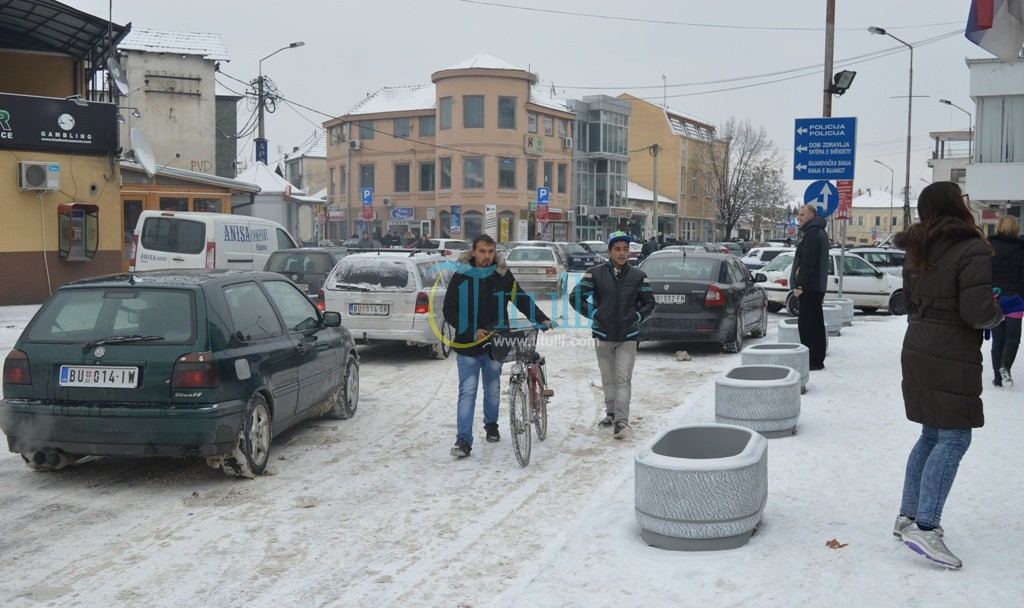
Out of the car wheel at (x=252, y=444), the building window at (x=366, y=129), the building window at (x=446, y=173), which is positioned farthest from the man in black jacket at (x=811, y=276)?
the building window at (x=366, y=129)

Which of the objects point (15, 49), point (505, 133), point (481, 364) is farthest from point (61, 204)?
point (505, 133)

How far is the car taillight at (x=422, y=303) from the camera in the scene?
13.1 meters

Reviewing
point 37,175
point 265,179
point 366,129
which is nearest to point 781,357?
point 37,175

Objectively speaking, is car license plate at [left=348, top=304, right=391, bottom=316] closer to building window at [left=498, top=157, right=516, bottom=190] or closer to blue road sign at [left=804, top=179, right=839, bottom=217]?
blue road sign at [left=804, top=179, right=839, bottom=217]

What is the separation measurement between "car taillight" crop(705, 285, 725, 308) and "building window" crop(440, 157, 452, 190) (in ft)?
153

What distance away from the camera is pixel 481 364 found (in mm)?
7867

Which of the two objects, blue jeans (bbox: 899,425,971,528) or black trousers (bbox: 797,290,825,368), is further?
black trousers (bbox: 797,290,825,368)

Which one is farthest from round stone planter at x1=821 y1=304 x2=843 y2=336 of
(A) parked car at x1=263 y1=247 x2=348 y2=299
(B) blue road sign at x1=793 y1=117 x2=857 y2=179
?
(A) parked car at x1=263 y1=247 x2=348 y2=299

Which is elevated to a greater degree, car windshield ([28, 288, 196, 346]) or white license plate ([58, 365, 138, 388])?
car windshield ([28, 288, 196, 346])

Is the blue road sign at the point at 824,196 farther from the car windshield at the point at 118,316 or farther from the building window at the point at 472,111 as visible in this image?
the building window at the point at 472,111

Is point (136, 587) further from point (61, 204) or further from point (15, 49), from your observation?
point (15, 49)

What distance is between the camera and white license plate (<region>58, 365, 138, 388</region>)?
21.5ft

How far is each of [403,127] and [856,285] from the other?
45439mm

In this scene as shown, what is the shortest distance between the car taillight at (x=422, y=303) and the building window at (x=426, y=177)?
49.4 meters
